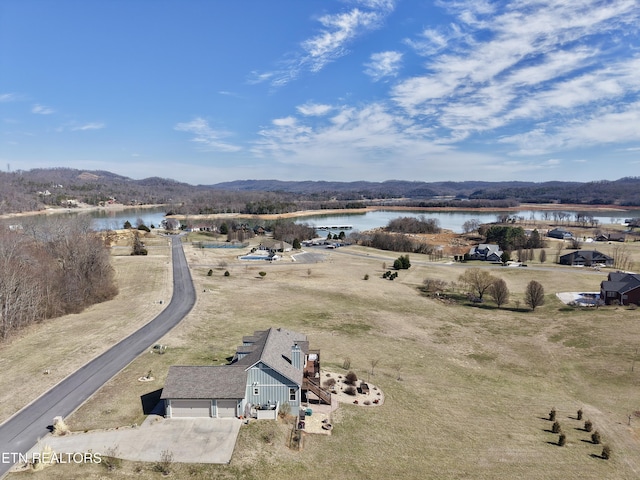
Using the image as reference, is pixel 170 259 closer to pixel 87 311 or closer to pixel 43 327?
pixel 87 311

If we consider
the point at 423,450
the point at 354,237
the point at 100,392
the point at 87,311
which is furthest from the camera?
the point at 354,237

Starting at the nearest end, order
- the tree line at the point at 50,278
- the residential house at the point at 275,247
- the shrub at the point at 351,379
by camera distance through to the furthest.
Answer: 1. the shrub at the point at 351,379
2. the tree line at the point at 50,278
3. the residential house at the point at 275,247

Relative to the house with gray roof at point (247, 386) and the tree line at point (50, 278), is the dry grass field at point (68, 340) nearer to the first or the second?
the tree line at point (50, 278)

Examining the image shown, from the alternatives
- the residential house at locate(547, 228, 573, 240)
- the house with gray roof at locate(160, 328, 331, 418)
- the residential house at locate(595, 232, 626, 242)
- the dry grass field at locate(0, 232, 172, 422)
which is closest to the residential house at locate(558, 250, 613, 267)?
the residential house at locate(547, 228, 573, 240)

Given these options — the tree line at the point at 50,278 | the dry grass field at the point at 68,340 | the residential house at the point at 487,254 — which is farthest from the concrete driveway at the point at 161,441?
the residential house at the point at 487,254

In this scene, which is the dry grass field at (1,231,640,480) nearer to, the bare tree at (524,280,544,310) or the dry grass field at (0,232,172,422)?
the dry grass field at (0,232,172,422)

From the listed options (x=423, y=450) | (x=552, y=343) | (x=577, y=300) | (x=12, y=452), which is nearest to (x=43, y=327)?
(x=12, y=452)
